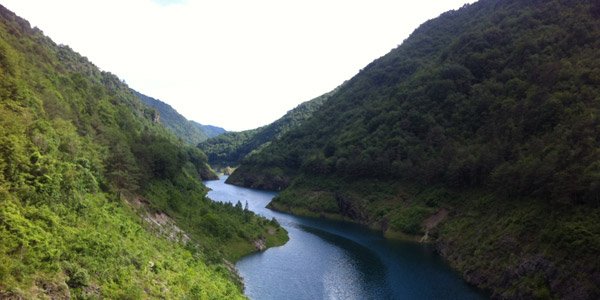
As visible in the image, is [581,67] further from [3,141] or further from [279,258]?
[3,141]

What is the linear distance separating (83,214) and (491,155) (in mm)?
75004

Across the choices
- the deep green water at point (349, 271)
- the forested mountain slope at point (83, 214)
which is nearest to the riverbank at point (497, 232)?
the deep green water at point (349, 271)

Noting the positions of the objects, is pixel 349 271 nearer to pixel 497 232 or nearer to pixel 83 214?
pixel 497 232

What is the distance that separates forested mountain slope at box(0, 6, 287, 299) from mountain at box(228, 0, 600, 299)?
37841mm

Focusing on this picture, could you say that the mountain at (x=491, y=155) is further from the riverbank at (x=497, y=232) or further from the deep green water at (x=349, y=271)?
the deep green water at (x=349, y=271)

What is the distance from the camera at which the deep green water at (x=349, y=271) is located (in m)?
52.9

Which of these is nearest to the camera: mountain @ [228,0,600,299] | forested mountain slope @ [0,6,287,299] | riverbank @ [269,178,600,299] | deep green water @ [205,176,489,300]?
forested mountain slope @ [0,6,287,299]

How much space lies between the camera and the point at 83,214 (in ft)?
97.4

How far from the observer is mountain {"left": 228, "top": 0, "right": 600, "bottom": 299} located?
48.6 metres

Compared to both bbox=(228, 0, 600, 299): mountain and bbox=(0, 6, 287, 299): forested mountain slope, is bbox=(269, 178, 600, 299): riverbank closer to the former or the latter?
bbox=(228, 0, 600, 299): mountain

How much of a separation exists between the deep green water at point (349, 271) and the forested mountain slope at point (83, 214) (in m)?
6.28

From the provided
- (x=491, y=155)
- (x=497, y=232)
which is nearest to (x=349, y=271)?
(x=497, y=232)

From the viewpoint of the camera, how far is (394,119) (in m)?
119

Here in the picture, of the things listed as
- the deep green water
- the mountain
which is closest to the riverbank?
the mountain
